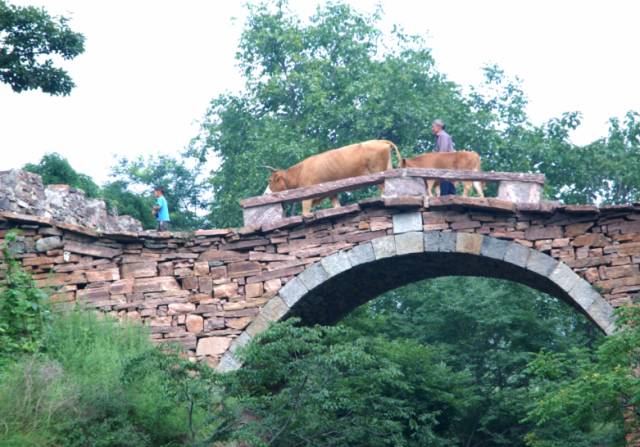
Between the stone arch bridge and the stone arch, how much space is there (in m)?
0.01

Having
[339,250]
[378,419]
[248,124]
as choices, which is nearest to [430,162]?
[339,250]

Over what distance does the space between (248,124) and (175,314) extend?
1204 centimetres

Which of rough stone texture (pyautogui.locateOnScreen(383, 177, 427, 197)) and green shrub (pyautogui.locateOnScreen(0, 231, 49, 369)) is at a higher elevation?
rough stone texture (pyautogui.locateOnScreen(383, 177, 427, 197))

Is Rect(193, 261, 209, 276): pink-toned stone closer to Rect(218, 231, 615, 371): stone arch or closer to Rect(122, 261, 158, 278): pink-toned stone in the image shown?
Rect(122, 261, 158, 278): pink-toned stone

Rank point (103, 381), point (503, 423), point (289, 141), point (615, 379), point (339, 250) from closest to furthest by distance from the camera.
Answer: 1. point (615, 379)
2. point (103, 381)
3. point (339, 250)
4. point (503, 423)
5. point (289, 141)

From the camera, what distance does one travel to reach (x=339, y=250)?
14977 millimetres

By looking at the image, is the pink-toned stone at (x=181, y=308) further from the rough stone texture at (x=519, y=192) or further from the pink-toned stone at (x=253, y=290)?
the rough stone texture at (x=519, y=192)

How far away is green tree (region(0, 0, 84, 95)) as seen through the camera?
18.7 meters

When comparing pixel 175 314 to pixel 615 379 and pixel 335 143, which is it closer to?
pixel 615 379

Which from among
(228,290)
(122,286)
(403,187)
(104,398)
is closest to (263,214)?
(228,290)

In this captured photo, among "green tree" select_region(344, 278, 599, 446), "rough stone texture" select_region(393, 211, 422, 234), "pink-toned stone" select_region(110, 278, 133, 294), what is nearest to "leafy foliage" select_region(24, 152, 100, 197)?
"green tree" select_region(344, 278, 599, 446)

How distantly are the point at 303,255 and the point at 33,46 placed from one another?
6.09 metres

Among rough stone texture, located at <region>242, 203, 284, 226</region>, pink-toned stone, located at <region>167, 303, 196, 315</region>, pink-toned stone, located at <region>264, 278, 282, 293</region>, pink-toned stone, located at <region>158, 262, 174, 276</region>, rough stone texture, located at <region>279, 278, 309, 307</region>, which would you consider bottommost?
pink-toned stone, located at <region>167, 303, 196, 315</region>

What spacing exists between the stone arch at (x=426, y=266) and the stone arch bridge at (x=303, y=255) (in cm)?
1
